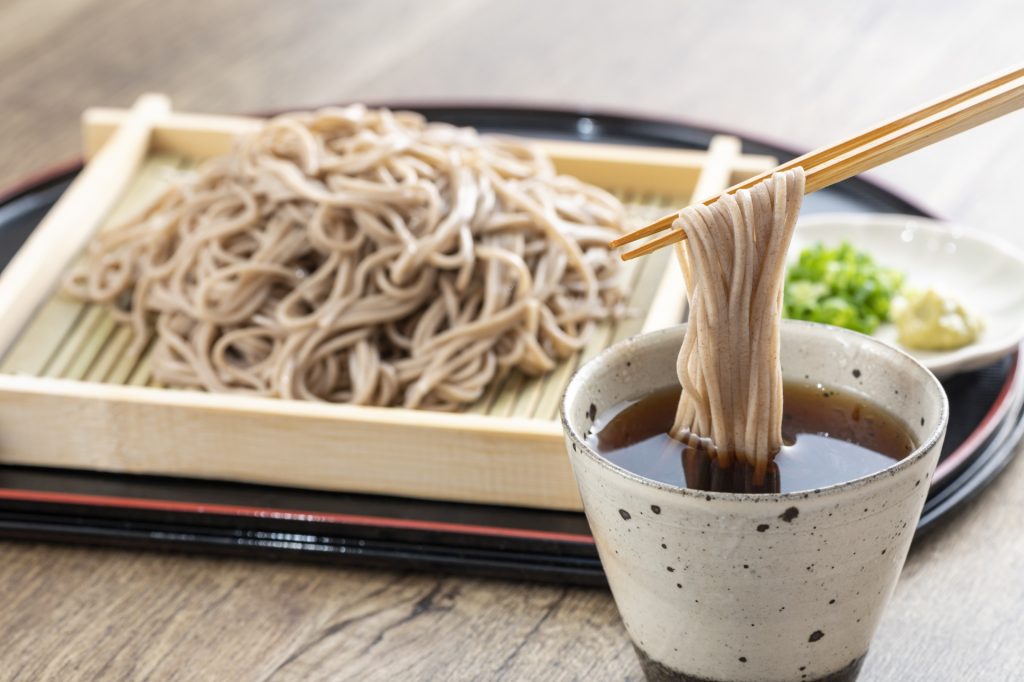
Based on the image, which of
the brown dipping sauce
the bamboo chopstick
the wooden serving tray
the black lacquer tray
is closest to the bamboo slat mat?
the wooden serving tray

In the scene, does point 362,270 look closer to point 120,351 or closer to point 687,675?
point 120,351

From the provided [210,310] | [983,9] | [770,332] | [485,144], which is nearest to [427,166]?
[485,144]

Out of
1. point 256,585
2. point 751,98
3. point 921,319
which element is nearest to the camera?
point 256,585

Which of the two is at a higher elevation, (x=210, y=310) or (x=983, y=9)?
(x=210, y=310)

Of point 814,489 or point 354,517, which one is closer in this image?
point 814,489

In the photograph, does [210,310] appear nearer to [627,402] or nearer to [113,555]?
[113,555]

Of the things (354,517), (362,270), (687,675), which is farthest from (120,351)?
(687,675)
